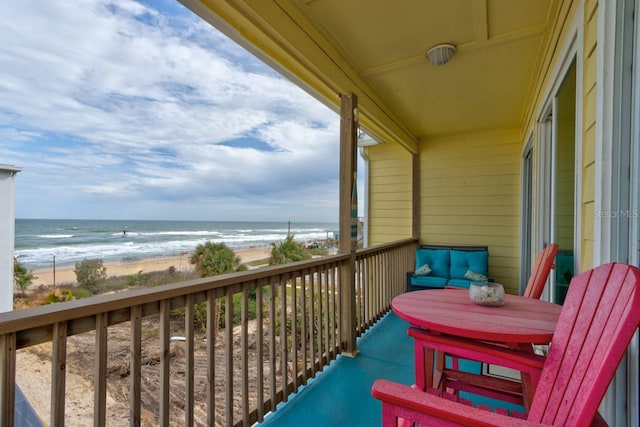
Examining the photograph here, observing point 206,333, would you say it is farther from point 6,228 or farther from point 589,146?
point 589,146

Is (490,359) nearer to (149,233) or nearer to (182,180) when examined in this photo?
(182,180)

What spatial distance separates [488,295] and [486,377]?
1.47ft

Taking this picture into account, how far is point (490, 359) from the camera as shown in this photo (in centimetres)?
117

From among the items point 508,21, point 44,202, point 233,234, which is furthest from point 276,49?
point 233,234

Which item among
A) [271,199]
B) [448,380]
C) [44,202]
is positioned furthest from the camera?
[271,199]

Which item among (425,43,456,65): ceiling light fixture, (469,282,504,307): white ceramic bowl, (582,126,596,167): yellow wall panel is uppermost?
(425,43,456,65): ceiling light fixture

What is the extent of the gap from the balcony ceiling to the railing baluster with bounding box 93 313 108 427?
5.30 feet

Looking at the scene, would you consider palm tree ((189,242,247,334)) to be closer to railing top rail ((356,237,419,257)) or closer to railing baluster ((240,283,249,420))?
railing top rail ((356,237,419,257))

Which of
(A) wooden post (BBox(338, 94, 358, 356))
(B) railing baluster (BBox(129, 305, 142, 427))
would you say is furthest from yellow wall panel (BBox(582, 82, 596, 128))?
(B) railing baluster (BBox(129, 305, 142, 427))

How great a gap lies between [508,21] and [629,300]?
2.25 metres

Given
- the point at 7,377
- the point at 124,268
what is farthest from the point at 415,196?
the point at 124,268

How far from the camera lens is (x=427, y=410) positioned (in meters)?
0.76

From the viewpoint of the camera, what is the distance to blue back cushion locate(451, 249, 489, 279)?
431 cm

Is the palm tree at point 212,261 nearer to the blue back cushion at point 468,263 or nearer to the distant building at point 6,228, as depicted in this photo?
the blue back cushion at point 468,263
